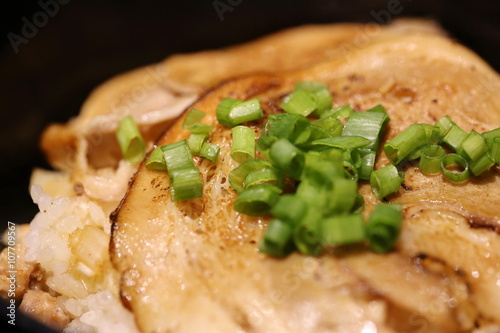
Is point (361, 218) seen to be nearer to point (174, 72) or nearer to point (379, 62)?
point (379, 62)

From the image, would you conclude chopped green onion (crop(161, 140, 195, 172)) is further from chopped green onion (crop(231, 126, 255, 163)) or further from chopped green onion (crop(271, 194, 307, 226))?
chopped green onion (crop(271, 194, 307, 226))

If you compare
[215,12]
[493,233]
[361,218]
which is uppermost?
[215,12]

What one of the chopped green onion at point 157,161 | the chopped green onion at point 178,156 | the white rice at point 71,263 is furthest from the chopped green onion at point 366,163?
the white rice at point 71,263

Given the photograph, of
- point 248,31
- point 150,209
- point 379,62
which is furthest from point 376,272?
point 248,31

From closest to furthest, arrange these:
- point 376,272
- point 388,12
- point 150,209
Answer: point 376,272 → point 150,209 → point 388,12

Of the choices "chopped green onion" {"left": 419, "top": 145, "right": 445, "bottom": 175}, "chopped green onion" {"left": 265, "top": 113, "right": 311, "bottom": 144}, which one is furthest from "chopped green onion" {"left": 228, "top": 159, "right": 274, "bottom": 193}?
"chopped green onion" {"left": 419, "top": 145, "right": 445, "bottom": 175}
